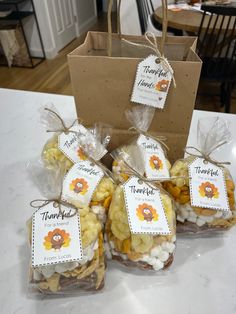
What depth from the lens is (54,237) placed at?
435 mm

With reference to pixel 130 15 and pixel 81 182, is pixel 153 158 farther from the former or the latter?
pixel 130 15

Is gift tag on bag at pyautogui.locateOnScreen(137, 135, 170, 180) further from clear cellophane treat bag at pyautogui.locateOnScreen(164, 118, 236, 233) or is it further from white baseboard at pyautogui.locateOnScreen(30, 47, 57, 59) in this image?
white baseboard at pyautogui.locateOnScreen(30, 47, 57, 59)

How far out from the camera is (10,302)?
1.51ft

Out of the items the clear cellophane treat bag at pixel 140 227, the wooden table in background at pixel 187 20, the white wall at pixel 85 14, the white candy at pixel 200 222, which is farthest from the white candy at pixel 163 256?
the white wall at pixel 85 14

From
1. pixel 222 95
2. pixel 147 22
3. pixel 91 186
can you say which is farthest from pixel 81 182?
pixel 147 22

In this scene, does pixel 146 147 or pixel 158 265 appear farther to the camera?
pixel 146 147

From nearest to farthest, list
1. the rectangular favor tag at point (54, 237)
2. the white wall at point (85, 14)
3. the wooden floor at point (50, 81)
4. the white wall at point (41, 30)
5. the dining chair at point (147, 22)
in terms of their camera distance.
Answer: the rectangular favor tag at point (54, 237)
the dining chair at point (147, 22)
the wooden floor at point (50, 81)
the white wall at point (41, 30)
the white wall at point (85, 14)

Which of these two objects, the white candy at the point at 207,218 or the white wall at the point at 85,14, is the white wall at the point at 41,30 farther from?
the white candy at the point at 207,218

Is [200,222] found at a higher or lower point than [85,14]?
higher

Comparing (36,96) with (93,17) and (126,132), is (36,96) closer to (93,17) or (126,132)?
(126,132)

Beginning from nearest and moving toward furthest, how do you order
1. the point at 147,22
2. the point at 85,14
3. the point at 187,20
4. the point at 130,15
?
the point at 187,20, the point at 147,22, the point at 130,15, the point at 85,14

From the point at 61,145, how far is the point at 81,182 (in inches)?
4.9

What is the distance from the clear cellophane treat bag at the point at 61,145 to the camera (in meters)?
0.59

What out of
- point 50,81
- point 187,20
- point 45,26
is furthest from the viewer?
point 45,26
